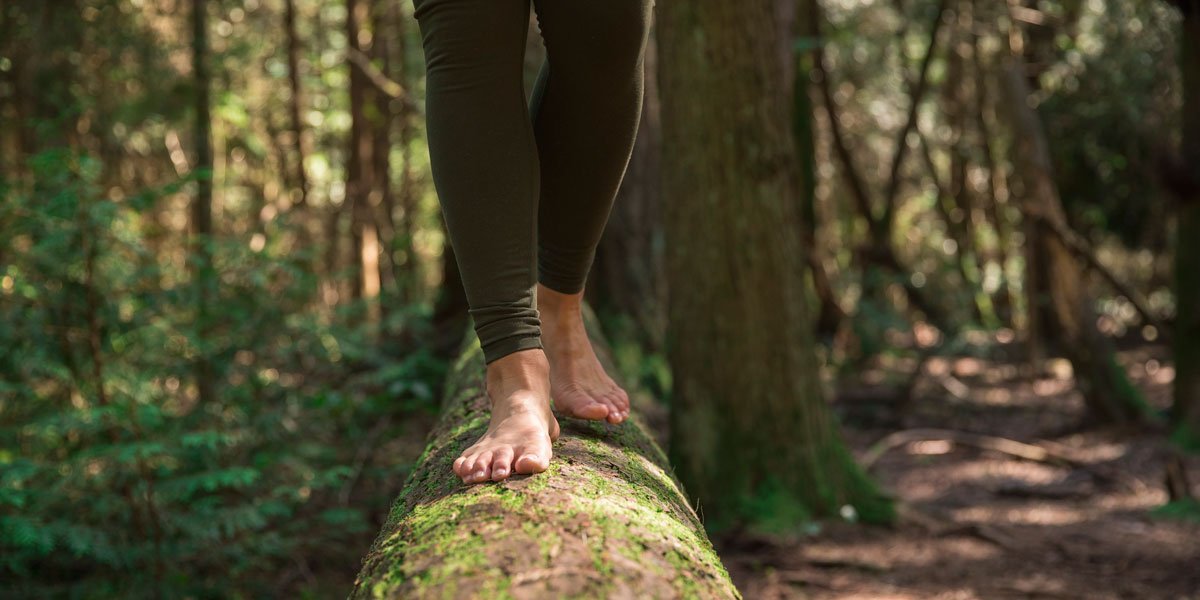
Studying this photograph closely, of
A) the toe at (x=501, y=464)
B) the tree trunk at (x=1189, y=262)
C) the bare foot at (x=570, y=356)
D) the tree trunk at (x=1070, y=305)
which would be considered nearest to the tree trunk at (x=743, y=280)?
the bare foot at (x=570, y=356)

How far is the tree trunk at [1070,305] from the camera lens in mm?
8484

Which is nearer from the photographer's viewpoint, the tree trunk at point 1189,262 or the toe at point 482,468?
the toe at point 482,468

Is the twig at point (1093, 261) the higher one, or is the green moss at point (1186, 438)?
the twig at point (1093, 261)

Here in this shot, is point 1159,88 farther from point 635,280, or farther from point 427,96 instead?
point 427,96

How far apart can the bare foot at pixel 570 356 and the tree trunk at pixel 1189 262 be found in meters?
6.52

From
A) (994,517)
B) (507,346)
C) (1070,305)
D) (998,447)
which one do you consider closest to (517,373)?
(507,346)

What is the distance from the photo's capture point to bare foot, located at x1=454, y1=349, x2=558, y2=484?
64.0 inches

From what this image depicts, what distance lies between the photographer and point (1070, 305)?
8.71m

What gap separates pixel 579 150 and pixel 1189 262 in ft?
22.8

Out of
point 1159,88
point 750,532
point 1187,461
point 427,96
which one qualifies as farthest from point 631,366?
point 1159,88

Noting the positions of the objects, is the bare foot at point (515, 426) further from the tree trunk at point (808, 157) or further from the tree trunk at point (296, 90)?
the tree trunk at point (296, 90)

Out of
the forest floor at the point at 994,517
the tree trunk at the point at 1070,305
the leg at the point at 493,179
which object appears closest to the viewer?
the leg at the point at 493,179

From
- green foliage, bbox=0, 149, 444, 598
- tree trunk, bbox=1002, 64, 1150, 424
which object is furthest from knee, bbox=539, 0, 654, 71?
tree trunk, bbox=1002, 64, 1150, 424

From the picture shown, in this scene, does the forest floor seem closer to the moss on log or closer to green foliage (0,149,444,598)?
green foliage (0,149,444,598)
